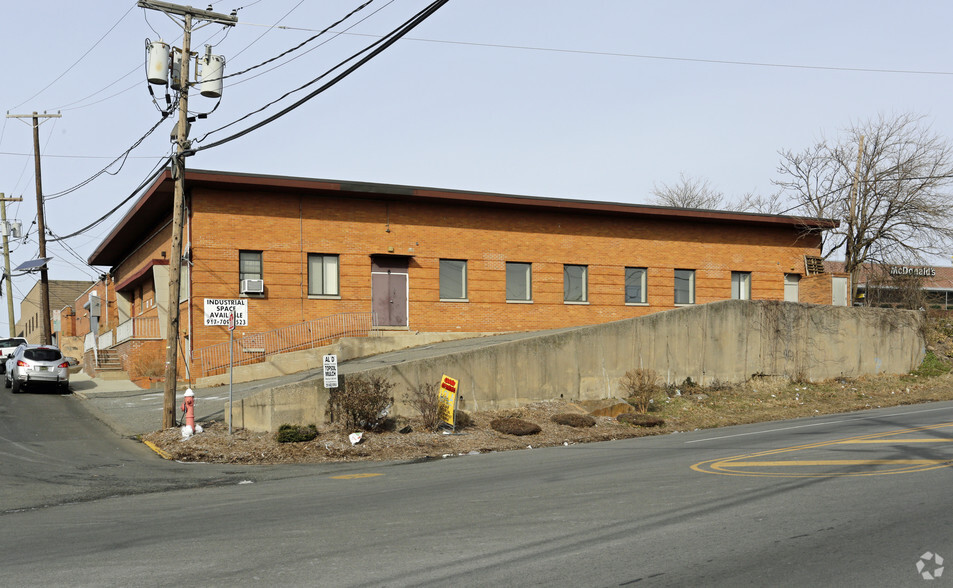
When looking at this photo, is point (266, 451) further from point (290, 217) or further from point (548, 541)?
point (290, 217)

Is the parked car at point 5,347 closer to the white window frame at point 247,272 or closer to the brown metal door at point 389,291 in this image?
the white window frame at point 247,272

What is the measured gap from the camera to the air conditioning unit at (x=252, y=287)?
2870 centimetres

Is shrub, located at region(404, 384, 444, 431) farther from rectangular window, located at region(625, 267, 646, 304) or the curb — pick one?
rectangular window, located at region(625, 267, 646, 304)

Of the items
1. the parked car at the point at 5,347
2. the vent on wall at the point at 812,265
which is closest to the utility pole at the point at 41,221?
the parked car at the point at 5,347

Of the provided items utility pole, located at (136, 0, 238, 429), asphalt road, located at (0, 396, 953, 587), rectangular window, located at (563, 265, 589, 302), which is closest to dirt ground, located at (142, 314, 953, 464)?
utility pole, located at (136, 0, 238, 429)

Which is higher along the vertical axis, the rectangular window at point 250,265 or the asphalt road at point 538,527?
the rectangular window at point 250,265

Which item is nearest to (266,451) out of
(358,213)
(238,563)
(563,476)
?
(563,476)

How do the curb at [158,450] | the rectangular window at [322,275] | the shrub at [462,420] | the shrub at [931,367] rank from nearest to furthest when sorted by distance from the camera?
1. the curb at [158,450]
2. the shrub at [462,420]
3. the rectangular window at [322,275]
4. the shrub at [931,367]

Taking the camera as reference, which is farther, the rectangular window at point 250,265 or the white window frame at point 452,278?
the white window frame at point 452,278

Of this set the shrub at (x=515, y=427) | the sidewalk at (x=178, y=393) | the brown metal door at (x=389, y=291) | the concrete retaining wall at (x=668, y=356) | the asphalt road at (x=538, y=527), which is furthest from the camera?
the brown metal door at (x=389, y=291)

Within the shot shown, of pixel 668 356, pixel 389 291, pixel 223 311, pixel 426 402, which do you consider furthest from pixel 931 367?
pixel 223 311

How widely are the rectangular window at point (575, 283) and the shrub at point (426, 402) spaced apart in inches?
553

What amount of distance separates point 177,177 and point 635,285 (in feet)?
69.3

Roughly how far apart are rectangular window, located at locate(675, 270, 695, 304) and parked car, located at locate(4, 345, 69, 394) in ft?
81.3
